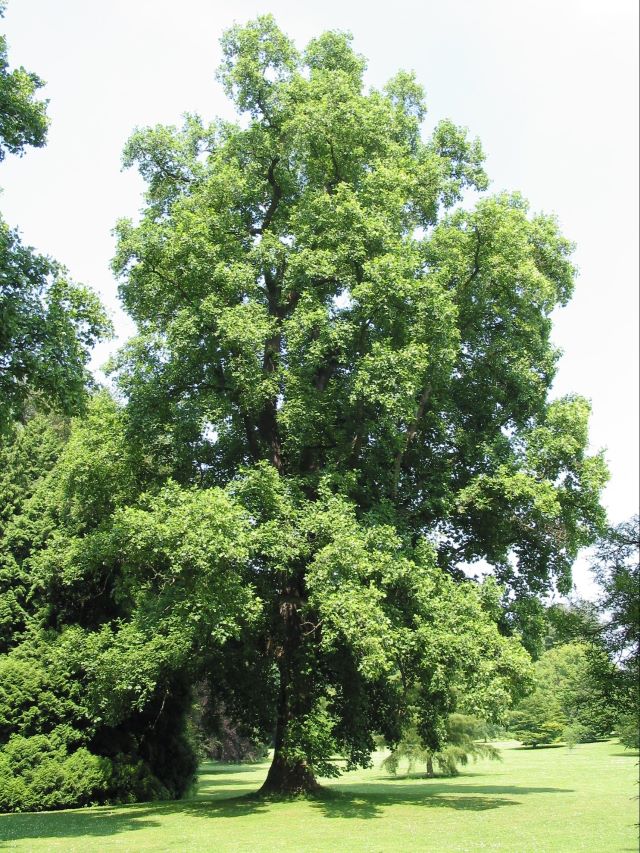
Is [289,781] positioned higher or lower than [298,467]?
lower

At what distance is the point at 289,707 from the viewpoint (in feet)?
62.8

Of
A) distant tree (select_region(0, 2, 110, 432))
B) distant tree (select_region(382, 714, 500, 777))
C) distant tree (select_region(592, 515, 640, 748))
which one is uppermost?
distant tree (select_region(0, 2, 110, 432))

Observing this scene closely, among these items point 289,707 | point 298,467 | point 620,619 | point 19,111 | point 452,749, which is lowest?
point 452,749

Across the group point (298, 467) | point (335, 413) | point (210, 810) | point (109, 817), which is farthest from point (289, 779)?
point (335, 413)

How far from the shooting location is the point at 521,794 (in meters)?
20.7

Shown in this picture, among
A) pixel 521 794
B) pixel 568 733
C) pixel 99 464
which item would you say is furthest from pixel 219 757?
pixel 99 464

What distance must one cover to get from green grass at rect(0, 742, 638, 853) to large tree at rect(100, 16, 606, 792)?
1.78 meters

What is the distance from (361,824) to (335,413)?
9227 mm

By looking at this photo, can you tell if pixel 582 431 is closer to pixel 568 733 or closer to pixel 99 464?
pixel 99 464

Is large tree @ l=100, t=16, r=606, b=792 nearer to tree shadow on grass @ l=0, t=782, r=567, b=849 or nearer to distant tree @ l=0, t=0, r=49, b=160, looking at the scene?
tree shadow on grass @ l=0, t=782, r=567, b=849

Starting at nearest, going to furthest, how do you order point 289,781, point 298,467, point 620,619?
1. point 620,619
2. point 289,781
3. point 298,467

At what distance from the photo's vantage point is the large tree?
16.7 metres

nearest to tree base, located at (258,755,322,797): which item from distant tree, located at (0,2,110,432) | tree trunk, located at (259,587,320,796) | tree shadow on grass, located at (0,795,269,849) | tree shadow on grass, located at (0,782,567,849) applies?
tree trunk, located at (259,587,320,796)

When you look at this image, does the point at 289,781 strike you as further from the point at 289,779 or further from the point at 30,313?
the point at 30,313
